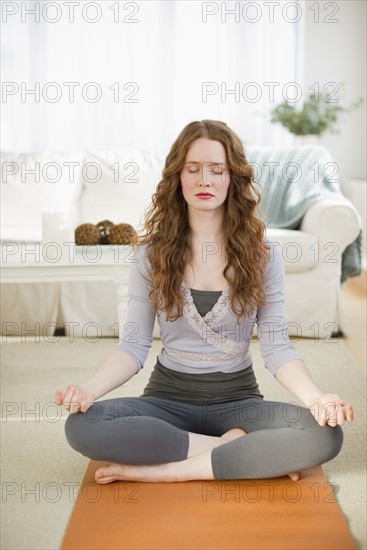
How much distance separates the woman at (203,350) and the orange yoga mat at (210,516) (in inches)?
1.6

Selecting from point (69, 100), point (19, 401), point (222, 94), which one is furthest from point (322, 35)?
point (19, 401)

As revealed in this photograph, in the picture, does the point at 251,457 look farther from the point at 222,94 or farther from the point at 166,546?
the point at 222,94

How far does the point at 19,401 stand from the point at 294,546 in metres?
1.36

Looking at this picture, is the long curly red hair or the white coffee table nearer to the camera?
the long curly red hair

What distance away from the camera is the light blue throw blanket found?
12.4 feet

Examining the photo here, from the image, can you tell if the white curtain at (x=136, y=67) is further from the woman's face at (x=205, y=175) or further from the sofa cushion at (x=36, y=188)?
the woman's face at (x=205, y=175)

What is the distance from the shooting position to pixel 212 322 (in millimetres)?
2002

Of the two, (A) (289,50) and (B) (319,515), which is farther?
(A) (289,50)

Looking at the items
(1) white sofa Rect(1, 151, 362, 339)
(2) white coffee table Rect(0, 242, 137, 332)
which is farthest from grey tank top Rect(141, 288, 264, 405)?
(1) white sofa Rect(1, 151, 362, 339)

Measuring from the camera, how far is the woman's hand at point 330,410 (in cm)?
174

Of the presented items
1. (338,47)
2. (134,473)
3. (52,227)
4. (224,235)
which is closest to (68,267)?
(52,227)

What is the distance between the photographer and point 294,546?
160cm

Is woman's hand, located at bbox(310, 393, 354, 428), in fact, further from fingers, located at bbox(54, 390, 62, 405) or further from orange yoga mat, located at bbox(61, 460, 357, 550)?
fingers, located at bbox(54, 390, 62, 405)

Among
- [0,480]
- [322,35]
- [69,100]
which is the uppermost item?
[322,35]
